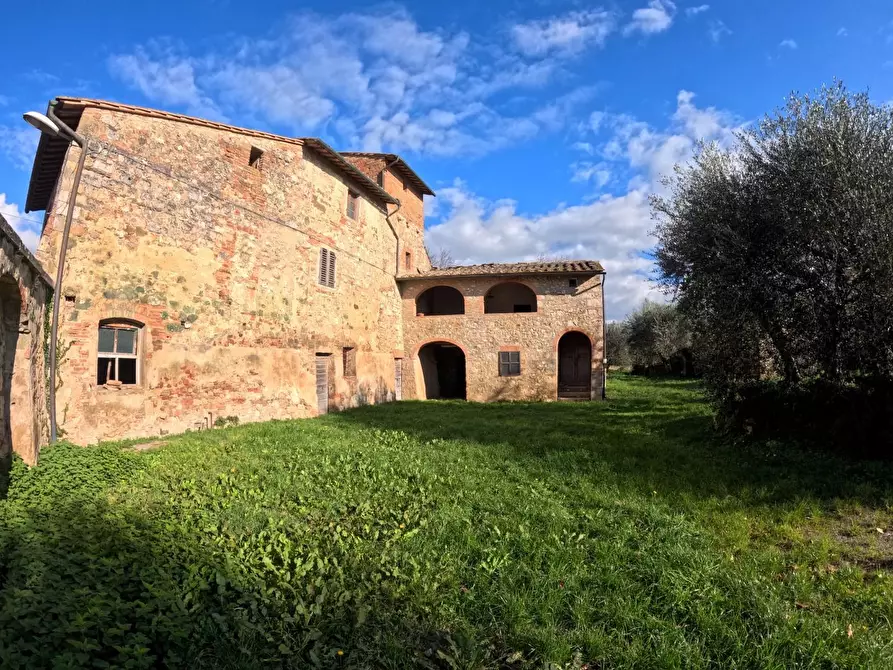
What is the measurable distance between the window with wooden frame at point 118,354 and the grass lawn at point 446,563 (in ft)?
7.52

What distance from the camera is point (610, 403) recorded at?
18.0m

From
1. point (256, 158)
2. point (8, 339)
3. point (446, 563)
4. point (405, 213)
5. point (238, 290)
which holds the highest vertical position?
point (405, 213)

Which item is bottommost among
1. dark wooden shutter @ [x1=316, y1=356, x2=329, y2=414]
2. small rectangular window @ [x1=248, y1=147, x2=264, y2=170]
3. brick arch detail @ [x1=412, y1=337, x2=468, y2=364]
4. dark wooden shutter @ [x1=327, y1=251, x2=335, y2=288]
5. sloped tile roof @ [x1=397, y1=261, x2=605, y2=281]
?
dark wooden shutter @ [x1=316, y1=356, x2=329, y2=414]

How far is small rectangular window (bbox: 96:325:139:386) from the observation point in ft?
31.9

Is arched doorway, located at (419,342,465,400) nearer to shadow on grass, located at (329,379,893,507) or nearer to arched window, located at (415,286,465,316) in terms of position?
arched window, located at (415,286,465,316)

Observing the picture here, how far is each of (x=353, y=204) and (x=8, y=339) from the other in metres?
11.8

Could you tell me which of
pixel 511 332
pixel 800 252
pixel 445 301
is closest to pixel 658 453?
pixel 800 252

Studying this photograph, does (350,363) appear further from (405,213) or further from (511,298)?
(511,298)

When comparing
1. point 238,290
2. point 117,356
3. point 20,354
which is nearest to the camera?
point 20,354

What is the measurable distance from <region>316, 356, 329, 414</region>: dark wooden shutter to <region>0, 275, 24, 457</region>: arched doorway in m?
8.70

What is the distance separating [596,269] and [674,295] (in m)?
8.03

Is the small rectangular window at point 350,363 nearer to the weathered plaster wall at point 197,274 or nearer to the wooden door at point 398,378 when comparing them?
the weathered plaster wall at point 197,274

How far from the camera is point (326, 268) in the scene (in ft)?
51.2

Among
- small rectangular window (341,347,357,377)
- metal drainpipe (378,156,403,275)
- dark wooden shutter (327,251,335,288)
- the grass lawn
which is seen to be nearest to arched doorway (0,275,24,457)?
the grass lawn
